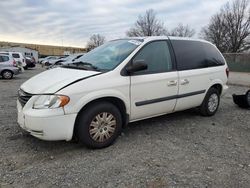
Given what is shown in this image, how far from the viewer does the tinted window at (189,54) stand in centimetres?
523

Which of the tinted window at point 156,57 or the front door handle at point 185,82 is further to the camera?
the front door handle at point 185,82

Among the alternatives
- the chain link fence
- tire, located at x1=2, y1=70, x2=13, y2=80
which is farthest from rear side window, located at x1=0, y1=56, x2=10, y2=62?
the chain link fence

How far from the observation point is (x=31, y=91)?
3910 mm

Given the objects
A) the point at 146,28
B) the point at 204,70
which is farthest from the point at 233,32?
the point at 204,70

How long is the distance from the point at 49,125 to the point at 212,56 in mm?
4036

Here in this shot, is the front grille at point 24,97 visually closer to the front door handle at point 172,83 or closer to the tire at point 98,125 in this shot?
the tire at point 98,125

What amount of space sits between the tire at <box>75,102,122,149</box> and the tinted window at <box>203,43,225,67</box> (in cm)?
277

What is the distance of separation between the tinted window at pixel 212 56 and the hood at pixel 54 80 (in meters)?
2.93

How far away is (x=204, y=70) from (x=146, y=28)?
5925 cm

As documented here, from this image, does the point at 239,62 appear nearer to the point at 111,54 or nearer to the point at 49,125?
the point at 111,54

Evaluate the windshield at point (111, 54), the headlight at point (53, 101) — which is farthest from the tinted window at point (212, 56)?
the headlight at point (53, 101)

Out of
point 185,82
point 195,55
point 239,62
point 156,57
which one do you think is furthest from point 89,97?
point 239,62

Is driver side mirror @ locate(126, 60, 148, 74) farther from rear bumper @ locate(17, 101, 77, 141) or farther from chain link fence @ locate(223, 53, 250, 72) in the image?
chain link fence @ locate(223, 53, 250, 72)

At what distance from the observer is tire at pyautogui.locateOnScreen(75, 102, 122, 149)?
388cm
